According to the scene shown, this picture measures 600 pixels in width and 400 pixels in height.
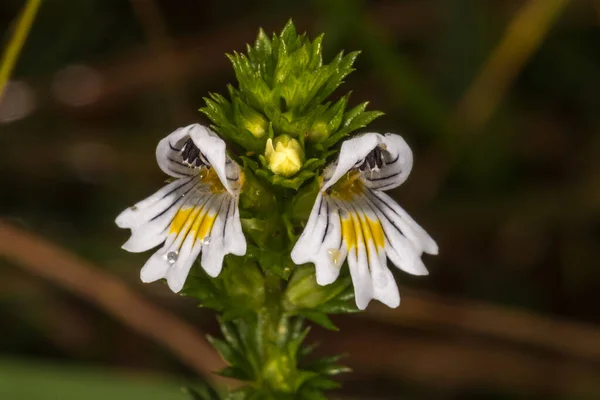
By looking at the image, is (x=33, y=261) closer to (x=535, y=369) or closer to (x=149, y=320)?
(x=149, y=320)

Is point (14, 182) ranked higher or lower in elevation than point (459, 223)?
higher

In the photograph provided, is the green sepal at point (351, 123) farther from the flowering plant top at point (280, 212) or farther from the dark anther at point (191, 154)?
the dark anther at point (191, 154)

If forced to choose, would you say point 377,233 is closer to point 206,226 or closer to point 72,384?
point 206,226

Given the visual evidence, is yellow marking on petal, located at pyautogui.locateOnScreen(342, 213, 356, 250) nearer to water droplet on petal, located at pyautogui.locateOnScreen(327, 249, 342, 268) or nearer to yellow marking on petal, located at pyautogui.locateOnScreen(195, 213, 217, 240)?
water droplet on petal, located at pyautogui.locateOnScreen(327, 249, 342, 268)

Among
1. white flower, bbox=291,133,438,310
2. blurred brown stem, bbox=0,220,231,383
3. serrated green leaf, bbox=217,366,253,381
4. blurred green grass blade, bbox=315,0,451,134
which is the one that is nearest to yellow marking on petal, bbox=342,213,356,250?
white flower, bbox=291,133,438,310

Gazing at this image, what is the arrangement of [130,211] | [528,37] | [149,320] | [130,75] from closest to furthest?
[130,211] < [149,320] < [528,37] < [130,75]

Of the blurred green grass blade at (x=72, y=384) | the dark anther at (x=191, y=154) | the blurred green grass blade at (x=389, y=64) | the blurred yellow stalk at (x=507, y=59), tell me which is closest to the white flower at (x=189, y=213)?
the dark anther at (x=191, y=154)

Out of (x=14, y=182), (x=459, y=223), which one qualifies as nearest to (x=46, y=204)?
(x=14, y=182)
